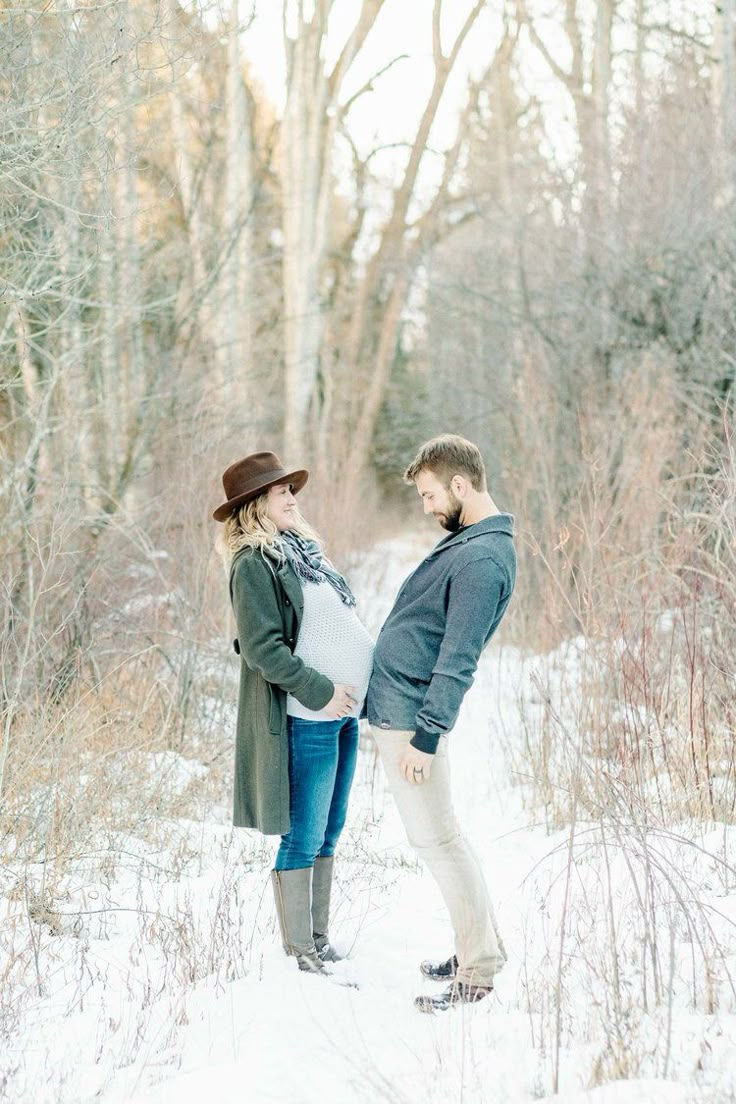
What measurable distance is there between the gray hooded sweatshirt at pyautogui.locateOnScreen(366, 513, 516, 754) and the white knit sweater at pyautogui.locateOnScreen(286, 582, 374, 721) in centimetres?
11

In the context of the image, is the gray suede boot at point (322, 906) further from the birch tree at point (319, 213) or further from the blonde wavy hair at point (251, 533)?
the birch tree at point (319, 213)

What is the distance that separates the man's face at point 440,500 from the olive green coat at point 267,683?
51 centimetres

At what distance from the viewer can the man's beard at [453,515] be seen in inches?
134

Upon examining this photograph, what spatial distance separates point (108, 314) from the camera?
8.12m

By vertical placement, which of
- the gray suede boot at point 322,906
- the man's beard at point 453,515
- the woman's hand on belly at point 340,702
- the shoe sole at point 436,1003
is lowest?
the shoe sole at point 436,1003

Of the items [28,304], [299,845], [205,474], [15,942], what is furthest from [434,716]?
[28,304]

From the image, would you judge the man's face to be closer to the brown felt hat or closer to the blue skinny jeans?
the brown felt hat

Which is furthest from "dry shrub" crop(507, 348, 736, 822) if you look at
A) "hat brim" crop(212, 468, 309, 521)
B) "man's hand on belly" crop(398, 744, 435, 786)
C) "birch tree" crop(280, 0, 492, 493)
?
"birch tree" crop(280, 0, 492, 493)

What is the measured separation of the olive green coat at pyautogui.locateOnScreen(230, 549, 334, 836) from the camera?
347 cm

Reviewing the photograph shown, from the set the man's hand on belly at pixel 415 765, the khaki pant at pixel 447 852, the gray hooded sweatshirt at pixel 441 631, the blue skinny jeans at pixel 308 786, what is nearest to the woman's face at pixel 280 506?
the gray hooded sweatshirt at pixel 441 631

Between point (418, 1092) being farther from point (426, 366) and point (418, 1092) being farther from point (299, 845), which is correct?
point (426, 366)

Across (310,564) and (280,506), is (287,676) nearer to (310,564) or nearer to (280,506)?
(310,564)

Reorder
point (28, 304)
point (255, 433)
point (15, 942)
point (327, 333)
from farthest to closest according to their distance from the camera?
1. point (327, 333)
2. point (255, 433)
3. point (28, 304)
4. point (15, 942)

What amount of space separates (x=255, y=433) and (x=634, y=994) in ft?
22.3
